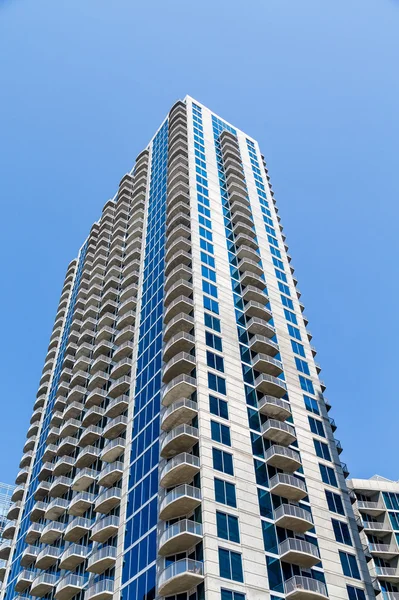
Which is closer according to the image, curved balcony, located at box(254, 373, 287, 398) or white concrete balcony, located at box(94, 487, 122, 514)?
white concrete balcony, located at box(94, 487, 122, 514)

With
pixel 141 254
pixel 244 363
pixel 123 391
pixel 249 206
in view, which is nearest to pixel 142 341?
pixel 123 391

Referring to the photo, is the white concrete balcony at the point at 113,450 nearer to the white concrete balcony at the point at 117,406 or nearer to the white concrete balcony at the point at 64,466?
the white concrete balcony at the point at 117,406

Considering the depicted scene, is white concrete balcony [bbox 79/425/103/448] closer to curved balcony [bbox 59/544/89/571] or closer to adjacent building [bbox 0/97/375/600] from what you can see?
adjacent building [bbox 0/97/375/600]

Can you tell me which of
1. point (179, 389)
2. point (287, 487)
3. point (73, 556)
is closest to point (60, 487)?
point (73, 556)

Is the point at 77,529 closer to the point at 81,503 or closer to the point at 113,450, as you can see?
the point at 81,503

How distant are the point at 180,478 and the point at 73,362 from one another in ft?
120

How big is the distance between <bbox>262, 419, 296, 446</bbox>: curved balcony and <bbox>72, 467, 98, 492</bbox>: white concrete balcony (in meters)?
17.7

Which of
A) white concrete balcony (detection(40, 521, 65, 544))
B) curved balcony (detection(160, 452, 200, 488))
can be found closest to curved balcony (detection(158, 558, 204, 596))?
curved balcony (detection(160, 452, 200, 488))

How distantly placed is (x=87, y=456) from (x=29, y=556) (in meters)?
12.2

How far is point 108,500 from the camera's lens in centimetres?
4956

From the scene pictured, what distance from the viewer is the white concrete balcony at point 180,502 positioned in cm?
4109

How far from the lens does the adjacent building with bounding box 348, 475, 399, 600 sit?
211 feet

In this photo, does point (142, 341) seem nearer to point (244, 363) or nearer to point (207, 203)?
point (244, 363)

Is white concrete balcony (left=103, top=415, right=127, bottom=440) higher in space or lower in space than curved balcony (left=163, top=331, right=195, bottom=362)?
lower
